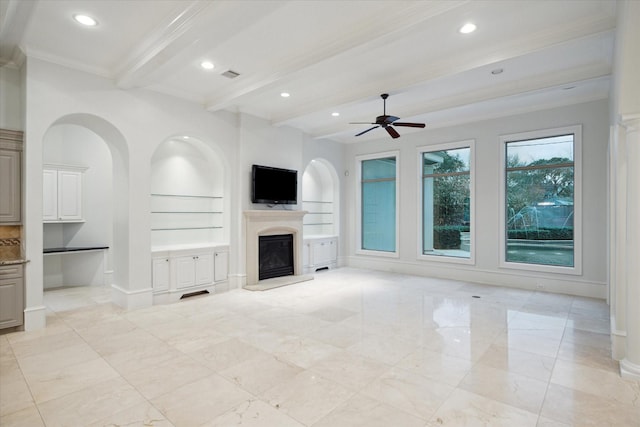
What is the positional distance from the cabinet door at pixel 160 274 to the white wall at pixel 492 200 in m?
4.91

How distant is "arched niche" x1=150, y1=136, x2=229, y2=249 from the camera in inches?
240

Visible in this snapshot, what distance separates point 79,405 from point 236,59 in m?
4.02

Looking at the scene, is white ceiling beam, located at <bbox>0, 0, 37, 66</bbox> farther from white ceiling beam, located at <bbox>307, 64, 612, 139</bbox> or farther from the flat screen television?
white ceiling beam, located at <bbox>307, 64, 612, 139</bbox>

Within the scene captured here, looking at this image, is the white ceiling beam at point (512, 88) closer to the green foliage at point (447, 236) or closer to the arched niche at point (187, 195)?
the green foliage at point (447, 236)

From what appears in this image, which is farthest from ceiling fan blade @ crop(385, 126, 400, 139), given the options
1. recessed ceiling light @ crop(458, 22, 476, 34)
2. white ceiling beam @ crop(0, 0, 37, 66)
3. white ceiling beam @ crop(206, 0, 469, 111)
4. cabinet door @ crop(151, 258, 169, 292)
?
white ceiling beam @ crop(0, 0, 37, 66)


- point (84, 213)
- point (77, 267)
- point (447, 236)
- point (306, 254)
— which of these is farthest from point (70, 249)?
point (447, 236)

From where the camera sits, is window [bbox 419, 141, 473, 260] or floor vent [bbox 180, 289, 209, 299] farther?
window [bbox 419, 141, 473, 260]

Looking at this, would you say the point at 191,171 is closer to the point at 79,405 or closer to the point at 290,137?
the point at 290,137

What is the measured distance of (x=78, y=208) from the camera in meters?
6.52

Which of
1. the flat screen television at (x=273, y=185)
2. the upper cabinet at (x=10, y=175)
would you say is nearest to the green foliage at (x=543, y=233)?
the flat screen television at (x=273, y=185)

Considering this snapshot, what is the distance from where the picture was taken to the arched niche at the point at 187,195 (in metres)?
6.10

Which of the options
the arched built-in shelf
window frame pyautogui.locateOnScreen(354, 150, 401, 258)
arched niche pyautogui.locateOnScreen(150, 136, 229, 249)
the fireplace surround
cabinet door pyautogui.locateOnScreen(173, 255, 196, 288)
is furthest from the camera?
the arched built-in shelf

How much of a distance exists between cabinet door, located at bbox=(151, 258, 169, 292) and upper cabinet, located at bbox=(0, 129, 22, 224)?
5.84ft

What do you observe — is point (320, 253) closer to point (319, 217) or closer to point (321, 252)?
point (321, 252)
